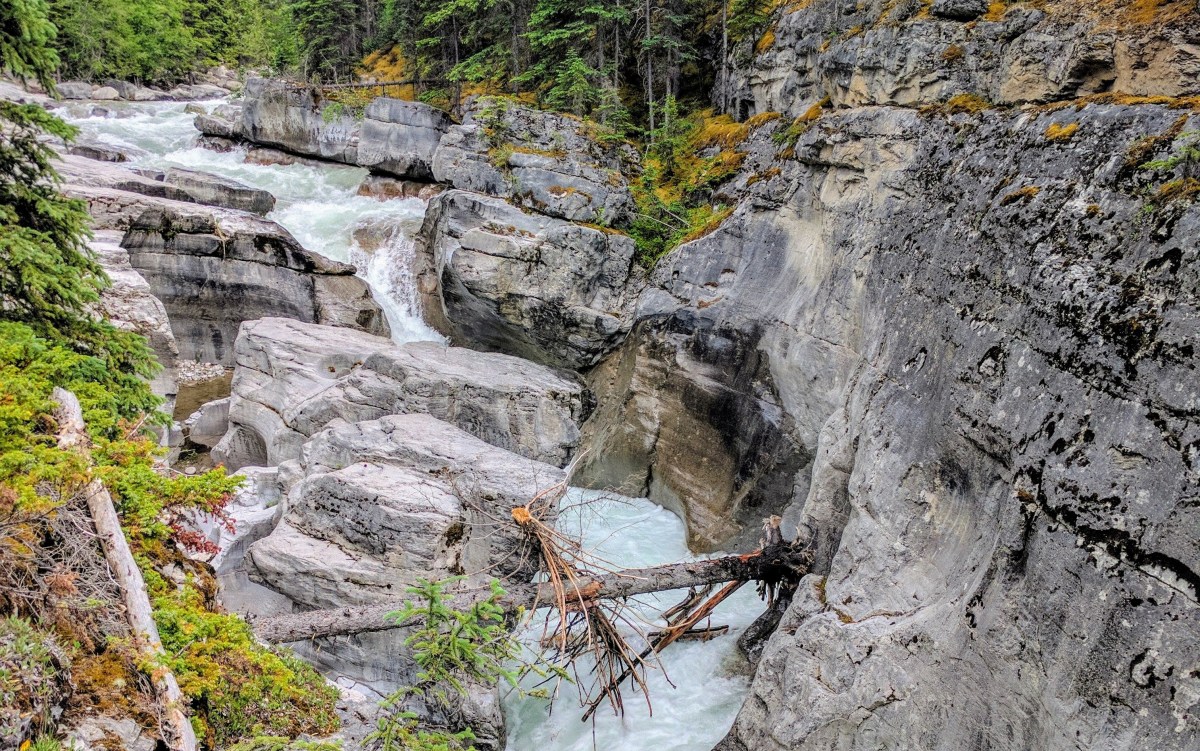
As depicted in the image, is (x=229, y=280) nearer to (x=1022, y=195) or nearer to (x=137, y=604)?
(x=137, y=604)

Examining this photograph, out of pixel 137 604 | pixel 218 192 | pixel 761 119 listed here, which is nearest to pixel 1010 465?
pixel 137 604

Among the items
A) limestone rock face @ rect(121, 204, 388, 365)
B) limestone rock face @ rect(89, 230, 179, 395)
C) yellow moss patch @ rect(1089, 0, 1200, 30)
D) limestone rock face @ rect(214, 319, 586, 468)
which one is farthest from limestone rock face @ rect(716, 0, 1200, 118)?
limestone rock face @ rect(89, 230, 179, 395)

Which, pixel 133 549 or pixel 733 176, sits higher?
pixel 733 176

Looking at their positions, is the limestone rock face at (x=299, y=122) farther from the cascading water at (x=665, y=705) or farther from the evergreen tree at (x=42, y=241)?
the cascading water at (x=665, y=705)

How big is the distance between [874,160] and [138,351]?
12090 mm

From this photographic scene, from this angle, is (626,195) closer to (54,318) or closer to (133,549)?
(54,318)

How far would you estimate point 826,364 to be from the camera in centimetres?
1255

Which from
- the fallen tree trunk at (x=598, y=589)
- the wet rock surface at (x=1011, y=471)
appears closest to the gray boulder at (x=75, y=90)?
the fallen tree trunk at (x=598, y=589)

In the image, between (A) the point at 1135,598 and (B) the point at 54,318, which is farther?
(B) the point at 54,318

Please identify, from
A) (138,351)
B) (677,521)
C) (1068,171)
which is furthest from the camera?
(677,521)

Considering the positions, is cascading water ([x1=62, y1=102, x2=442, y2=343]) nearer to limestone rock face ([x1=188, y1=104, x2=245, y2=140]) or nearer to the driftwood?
limestone rock face ([x1=188, y1=104, x2=245, y2=140])

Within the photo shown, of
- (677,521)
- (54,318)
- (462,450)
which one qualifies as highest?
(54,318)

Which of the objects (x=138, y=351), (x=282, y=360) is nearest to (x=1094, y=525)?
(x=138, y=351)

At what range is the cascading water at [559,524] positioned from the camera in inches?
371
